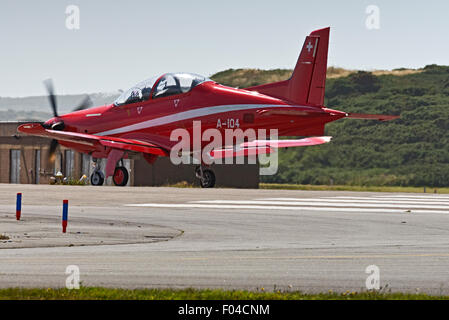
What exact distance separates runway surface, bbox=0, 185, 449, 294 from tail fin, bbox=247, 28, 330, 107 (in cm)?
666

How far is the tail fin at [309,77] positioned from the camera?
2936 cm

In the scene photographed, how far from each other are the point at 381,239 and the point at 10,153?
Result: 45471 mm

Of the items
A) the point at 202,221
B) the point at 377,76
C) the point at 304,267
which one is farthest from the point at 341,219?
the point at 377,76

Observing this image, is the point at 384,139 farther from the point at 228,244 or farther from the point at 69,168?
the point at 228,244

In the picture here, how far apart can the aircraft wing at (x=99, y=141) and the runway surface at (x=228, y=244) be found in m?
5.88

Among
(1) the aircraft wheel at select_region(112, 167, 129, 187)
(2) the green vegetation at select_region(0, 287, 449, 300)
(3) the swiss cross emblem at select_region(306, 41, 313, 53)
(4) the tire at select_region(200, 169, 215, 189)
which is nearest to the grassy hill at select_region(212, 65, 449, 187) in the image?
(4) the tire at select_region(200, 169, 215, 189)

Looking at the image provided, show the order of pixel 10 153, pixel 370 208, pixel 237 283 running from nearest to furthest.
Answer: pixel 237 283, pixel 370 208, pixel 10 153

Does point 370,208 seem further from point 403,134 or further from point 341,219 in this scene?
point 403,134

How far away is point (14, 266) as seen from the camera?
33.5ft

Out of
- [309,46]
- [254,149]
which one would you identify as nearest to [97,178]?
[254,149]

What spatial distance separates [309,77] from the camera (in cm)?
2948

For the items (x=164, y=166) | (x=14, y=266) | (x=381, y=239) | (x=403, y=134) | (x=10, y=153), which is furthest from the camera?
(x=403, y=134)

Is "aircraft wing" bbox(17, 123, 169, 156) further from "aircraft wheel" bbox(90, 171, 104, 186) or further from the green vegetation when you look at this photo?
the green vegetation

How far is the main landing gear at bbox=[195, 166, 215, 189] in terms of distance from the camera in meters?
30.6
